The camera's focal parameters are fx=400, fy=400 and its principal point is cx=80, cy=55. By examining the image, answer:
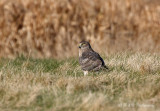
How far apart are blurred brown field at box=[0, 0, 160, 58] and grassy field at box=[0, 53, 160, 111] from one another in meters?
4.92

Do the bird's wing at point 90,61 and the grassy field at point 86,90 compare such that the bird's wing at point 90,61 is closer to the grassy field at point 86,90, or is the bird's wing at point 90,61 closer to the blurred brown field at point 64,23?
→ the grassy field at point 86,90

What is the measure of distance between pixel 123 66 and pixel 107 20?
5.10 m

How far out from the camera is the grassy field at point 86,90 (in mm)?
6000

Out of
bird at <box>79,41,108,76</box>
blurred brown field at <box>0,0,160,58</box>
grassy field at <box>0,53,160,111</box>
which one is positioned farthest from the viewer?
blurred brown field at <box>0,0,160,58</box>

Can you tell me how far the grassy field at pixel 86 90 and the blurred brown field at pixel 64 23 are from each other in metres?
4.92

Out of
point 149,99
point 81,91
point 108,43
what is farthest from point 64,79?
point 108,43

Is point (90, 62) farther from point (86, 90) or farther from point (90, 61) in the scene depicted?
point (86, 90)

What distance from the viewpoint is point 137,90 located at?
663 cm

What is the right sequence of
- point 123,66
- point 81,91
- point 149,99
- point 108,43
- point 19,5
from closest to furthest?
point 149,99
point 81,91
point 123,66
point 108,43
point 19,5

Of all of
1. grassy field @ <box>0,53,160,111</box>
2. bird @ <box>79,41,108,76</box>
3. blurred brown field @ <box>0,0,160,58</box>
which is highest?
blurred brown field @ <box>0,0,160,58</box>

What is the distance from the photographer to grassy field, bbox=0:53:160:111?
19.7ft

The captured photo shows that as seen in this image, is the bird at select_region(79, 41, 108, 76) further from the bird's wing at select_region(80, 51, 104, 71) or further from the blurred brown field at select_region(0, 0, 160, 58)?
the blurred brown field at select_region(0, 0, 160, 58)

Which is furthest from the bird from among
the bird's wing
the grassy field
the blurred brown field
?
the blurred brown field

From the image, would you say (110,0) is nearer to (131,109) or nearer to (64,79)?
(64,79)
